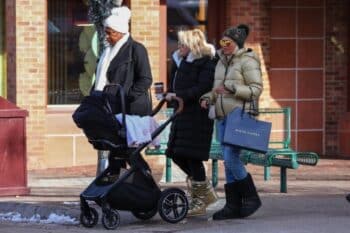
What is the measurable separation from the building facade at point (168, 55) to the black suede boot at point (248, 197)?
16.8 feet

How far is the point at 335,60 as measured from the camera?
15.6 meters

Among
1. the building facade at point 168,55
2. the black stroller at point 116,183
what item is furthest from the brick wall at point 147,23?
the black stroller at point 116,183

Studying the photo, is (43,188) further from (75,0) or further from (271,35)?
(271,35)

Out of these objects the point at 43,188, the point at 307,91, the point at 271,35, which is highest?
the point at 271,35

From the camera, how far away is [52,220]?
9.07 metres

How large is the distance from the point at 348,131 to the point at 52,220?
298 inches

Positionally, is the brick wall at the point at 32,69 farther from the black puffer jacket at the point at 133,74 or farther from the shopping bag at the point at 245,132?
the shopping bag at the point at 245,132

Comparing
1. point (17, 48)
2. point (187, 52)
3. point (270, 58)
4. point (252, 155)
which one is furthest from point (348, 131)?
point (187, 52)

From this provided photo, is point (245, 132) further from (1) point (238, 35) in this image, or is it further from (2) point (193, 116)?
(1) point (238, 35)

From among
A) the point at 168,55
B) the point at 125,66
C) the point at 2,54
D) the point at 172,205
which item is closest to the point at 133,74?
the point at 125,66

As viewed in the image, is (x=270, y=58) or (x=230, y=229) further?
(x=270, y=58)

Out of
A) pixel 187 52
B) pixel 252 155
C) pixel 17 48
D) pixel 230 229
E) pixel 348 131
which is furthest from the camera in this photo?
pixel 348 131

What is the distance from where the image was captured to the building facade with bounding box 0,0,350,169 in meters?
13.9

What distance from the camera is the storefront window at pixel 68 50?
14.4 meters
